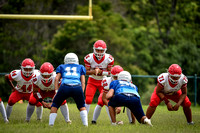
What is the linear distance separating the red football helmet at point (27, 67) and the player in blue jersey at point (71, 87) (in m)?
1.42

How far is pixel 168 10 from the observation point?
29.3 meters

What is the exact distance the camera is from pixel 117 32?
26.5 meters

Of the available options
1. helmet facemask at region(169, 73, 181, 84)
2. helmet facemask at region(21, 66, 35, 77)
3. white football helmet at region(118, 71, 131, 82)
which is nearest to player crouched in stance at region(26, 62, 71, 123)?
helmet facemask at region(21, 66, 35, 77)

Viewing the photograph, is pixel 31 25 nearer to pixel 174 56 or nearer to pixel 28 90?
pixel 174 56

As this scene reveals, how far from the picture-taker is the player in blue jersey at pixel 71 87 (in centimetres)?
765

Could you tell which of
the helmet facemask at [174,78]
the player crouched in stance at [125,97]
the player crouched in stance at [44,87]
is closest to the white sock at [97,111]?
the player crouched in stance at [44,87]

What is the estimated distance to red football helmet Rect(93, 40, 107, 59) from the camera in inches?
375

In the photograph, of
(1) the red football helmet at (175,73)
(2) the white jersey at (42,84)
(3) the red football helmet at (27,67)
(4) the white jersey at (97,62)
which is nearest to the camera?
(1) the red football helmet at (175,73)

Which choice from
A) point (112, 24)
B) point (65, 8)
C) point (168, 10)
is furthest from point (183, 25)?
point (65, 8)

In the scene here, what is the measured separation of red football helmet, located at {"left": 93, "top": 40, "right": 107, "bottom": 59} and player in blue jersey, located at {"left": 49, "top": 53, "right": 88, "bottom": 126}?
1.60 m

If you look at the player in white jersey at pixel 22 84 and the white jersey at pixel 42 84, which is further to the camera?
the player in white jersey at pixel 22 84

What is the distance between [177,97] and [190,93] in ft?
26.8

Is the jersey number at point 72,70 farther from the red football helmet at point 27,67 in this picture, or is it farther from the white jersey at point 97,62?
the white jersey at point 97,62

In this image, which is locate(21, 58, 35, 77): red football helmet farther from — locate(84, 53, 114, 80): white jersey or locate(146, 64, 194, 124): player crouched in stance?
locate(146, 64, 194, 124): player crouched in stance
